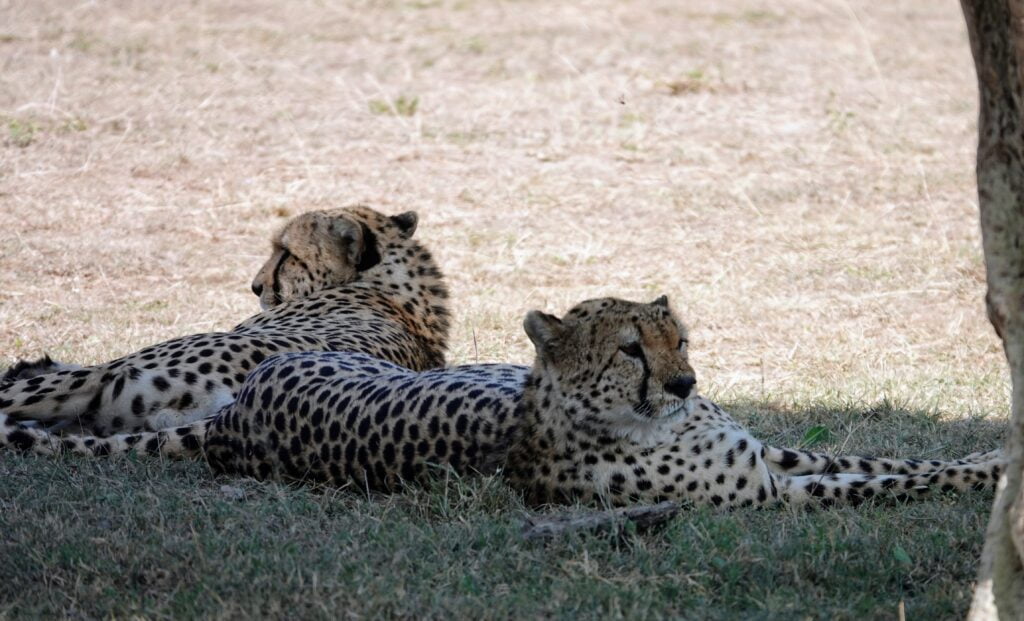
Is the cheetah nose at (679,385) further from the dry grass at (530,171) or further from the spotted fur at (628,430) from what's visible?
the dry grass at (530,171)

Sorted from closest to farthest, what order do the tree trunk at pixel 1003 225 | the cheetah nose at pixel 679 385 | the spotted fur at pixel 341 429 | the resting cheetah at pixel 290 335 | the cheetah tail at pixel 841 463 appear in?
1. the tree trunk at pixel 1003 225
2. the cheetah nose at pixel 679 385
3. the spotted fur at pixel 341 429
4. the cheetah tail at pixel 841 463
5. the resting cheetah at pixel 290 335

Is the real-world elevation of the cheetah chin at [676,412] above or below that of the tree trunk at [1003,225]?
below

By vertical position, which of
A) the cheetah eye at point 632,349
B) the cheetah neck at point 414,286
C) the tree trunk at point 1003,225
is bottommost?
the cheetah neck at point 414,286

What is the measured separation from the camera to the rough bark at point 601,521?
3.59m

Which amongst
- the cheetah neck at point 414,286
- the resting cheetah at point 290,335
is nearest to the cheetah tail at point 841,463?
the resting cheetah at point 290,335

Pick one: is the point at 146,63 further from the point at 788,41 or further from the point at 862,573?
the point at 862,573

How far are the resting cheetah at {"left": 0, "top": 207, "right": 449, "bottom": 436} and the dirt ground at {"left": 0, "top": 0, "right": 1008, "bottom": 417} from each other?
557 millimetres

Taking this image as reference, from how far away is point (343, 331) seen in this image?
17.5 feet

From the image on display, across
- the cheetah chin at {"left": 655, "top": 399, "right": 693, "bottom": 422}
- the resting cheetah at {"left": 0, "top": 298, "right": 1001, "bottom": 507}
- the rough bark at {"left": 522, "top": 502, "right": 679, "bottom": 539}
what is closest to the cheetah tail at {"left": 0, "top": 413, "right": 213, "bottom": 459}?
the resting cheetah at {"left": 0, "top": 298, "right": 1001, "bottom": 507}

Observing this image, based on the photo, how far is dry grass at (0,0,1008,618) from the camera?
666 centimetres

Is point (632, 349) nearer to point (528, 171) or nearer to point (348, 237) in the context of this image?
point (348, 237)

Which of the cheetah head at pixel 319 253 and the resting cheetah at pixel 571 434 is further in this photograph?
the cheetah head at pixel 319 253

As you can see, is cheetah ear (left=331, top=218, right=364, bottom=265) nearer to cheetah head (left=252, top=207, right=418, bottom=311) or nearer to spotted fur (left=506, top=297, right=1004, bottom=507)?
cheetah head (left=252, top=207, right=418, bottom=311)

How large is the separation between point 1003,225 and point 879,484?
4.31 ft
